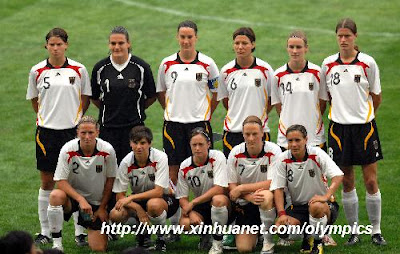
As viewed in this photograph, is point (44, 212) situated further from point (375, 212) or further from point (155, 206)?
point (375, 212)

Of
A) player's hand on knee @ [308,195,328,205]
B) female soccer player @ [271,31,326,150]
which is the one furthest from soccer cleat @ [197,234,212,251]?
female soccer player @ [271,31,326,150]

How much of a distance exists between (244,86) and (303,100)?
75 centimetres

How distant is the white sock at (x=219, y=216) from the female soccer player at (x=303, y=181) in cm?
58

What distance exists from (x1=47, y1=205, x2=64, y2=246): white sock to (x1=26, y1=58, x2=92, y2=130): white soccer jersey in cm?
112

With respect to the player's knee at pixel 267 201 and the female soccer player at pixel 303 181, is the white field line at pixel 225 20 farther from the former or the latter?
the player's knee at pixel 267 201

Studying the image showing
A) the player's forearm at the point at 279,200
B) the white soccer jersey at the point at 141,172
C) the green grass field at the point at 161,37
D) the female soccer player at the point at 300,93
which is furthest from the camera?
the green grass field at the point at 161,37

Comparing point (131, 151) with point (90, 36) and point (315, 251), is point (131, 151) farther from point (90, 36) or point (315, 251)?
point (90, 36)

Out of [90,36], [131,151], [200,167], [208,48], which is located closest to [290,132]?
[200,167]

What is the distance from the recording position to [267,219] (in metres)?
12.5

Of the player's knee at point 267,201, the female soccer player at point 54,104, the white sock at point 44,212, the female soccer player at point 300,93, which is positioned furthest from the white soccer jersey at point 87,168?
the female soccer player at point 300,93

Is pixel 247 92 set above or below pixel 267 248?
above

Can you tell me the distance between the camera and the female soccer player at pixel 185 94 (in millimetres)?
13477

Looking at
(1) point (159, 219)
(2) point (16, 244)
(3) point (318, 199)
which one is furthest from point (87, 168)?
(2) point (16, 244)

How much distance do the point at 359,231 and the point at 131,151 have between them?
2819 millimetres
